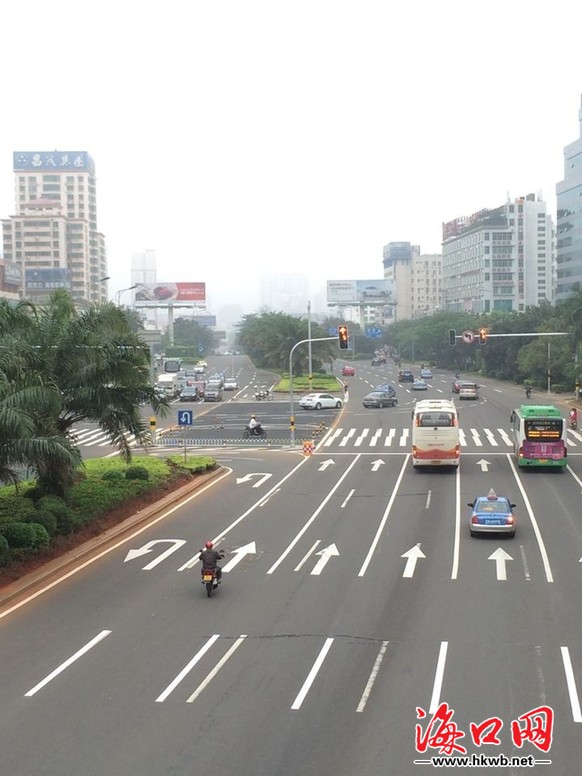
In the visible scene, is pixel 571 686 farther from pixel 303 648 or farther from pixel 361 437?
pixel 361 437

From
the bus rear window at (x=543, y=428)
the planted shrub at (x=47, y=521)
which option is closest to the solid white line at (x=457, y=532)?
the bus rear window at (x=543, y=428)

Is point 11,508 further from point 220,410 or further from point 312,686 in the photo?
point 220,410

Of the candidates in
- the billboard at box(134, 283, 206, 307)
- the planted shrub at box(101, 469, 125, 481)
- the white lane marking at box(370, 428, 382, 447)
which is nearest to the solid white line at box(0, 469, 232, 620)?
the planted shrub at box(101, 469, 125, 481)

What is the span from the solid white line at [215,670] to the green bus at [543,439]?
85.8ft

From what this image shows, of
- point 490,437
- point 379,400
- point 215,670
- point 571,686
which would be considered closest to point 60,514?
point 215,670

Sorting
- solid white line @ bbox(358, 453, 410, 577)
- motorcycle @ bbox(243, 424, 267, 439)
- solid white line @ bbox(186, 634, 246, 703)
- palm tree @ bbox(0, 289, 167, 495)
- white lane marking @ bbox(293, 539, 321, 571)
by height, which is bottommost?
white lane marking @ bbox(293, 539, 321, 571)

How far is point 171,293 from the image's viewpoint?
619 ft

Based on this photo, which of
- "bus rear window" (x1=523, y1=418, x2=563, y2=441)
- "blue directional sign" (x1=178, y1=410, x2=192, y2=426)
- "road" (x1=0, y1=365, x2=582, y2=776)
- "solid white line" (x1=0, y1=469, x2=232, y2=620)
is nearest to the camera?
"road" (x1=0, y1=365, x2=582, y2=776)

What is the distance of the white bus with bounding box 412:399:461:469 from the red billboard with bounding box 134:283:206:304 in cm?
15004

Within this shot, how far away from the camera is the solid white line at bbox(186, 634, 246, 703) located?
47.9 feet

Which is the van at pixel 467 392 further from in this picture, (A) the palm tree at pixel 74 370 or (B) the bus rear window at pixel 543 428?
(A) the palm tree at pixel 74 370

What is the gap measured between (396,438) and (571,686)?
42803mm

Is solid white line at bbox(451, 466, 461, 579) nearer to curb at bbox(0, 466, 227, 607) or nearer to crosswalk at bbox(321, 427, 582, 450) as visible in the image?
curb at bbox(0, 466, 227, 607)

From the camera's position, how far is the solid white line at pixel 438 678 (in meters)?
A: 14.0
